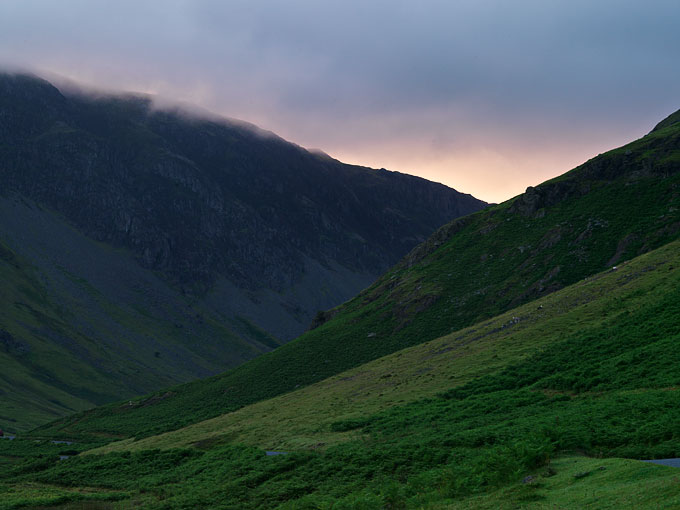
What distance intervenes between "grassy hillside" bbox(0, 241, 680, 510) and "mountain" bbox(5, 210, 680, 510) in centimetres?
17

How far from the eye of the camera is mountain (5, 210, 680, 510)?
33.7 metres

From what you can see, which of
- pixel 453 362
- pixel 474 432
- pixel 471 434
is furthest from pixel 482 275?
pixel 471 434

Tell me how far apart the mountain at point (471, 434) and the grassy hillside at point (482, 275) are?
27526mm

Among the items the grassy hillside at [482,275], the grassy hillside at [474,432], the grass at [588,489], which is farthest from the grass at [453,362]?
the grassy hillside at [482,275]

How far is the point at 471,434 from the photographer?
4469cm

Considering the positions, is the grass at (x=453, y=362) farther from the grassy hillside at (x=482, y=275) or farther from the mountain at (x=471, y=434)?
the grassy hillside at (x=482, y=275)

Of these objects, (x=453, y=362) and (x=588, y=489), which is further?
(x=453, y=362)

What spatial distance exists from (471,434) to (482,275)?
92904 mm

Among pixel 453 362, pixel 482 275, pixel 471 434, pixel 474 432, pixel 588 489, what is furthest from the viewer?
pixel 482 275

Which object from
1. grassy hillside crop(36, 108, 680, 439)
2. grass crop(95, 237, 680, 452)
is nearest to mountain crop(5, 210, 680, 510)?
grass crop(95, 237, 680, 452)

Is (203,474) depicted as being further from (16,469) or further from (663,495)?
(663,495)

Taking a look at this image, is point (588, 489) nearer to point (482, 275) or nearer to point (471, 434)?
point (471, 434)

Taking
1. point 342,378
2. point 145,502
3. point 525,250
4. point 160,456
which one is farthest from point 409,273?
point 145,502

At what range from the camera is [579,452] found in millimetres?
36656
